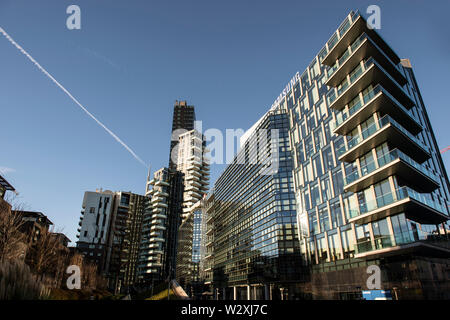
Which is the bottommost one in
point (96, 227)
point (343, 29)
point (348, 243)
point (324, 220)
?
point (348, 243)

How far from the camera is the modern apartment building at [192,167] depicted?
14612 centimetres

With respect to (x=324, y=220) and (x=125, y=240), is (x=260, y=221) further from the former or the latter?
(x=125, y=240)

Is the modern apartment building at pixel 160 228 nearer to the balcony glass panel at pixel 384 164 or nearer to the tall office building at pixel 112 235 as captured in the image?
the tall office building at pixel 112 235

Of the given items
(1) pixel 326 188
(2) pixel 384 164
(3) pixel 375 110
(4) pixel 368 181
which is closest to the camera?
(2) pixel 384 164

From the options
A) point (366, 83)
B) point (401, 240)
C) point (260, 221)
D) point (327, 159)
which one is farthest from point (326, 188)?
point (260, 221)

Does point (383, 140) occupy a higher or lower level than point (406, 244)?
higher

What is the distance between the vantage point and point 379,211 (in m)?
25.5

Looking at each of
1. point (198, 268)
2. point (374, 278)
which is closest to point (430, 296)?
point (374, 278)

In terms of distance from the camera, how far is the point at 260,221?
177ft

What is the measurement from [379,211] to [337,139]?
39.8ft

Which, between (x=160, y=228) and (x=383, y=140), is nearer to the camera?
(x=383, y=140)

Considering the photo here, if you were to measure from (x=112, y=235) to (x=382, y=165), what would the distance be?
121 metres

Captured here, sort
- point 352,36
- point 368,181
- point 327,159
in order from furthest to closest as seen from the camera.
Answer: point 327,159, point 352,36, point 368,181
